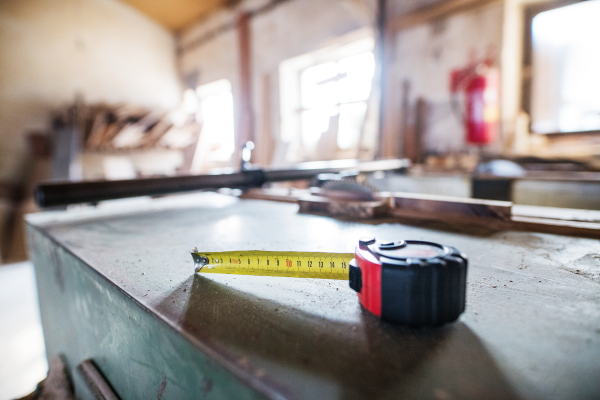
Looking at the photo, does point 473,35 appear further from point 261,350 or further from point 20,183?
point 20,183

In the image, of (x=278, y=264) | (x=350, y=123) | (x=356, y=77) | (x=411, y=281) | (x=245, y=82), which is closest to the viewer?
(x=411, y=281)

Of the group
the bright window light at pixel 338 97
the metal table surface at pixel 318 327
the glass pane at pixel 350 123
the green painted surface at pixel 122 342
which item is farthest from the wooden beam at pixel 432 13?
the green painted surface at pixel 122 342

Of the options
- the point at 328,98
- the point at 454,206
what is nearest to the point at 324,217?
the point at 454,206

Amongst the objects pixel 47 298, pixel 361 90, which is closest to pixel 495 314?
pixel 47 298

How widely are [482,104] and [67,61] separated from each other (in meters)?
6.79

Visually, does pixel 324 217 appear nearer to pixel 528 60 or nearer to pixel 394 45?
pixel 528 60

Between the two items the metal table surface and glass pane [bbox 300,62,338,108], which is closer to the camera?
the metal table surface

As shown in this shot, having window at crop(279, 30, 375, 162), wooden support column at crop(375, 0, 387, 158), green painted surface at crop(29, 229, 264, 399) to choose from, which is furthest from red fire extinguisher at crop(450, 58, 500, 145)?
green painted surface at crop(29, 229, 264, 399)

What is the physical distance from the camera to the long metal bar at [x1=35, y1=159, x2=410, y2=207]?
1.07 metres

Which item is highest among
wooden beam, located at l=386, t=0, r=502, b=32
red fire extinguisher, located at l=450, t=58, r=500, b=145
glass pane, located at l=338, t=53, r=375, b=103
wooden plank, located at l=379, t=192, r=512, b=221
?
wooden beam, located at l=386, t=0, r=502, b=32

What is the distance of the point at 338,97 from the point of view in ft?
16.4

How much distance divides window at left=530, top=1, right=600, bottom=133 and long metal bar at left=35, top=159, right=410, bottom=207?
113 inches

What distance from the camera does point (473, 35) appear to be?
342 cm

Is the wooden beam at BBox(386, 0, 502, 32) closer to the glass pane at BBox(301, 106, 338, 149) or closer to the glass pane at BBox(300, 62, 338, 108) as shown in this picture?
the glass pane at BBox(300, 62, 338, 108)
